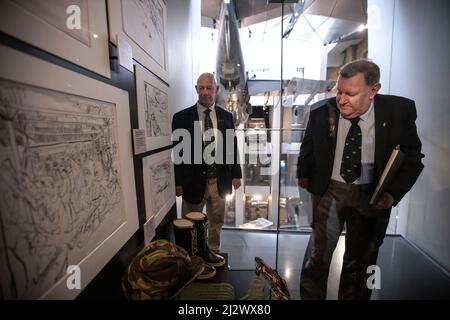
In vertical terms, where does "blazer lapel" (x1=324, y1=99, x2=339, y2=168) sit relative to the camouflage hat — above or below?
above

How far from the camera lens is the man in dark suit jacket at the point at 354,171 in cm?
73

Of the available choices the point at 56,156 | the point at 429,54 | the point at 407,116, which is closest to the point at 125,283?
the point at 56,156

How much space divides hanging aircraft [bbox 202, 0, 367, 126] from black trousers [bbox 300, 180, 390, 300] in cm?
56

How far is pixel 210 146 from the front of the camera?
3.30ft

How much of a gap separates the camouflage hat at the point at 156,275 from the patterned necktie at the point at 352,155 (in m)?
0.74

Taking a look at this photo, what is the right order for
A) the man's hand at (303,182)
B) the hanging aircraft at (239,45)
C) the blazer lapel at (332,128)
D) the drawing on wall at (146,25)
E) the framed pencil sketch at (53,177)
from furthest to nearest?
the hanging aircraft at (239,45) → the man's hand at (303,182) → the blazer lapel at (332,128) → the drawing on wall at (146,25) → the framed pencil sketch at (53,177)

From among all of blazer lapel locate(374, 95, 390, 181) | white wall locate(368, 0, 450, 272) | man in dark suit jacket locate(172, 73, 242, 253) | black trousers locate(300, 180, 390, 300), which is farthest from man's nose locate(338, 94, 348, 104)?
man in dark suit jacket locate(172, 73, 242, 253)

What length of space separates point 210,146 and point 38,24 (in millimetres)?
749

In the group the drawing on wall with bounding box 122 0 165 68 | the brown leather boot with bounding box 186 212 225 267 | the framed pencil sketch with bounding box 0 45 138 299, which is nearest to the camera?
the framed pencil sketch with bounding box 0 45 138 299

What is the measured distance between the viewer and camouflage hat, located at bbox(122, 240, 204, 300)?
1.46ft

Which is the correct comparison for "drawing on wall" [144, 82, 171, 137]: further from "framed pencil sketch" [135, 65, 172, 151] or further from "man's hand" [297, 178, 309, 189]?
"man's hand" [297, 178, 309, 189]

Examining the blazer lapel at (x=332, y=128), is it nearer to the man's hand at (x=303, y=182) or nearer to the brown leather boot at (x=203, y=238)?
the man's hand at (x=303, y=182)

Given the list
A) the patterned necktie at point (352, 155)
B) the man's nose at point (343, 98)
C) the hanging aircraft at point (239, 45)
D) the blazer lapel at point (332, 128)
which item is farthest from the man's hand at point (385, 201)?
the hanging aircraft at point (239, 45)
